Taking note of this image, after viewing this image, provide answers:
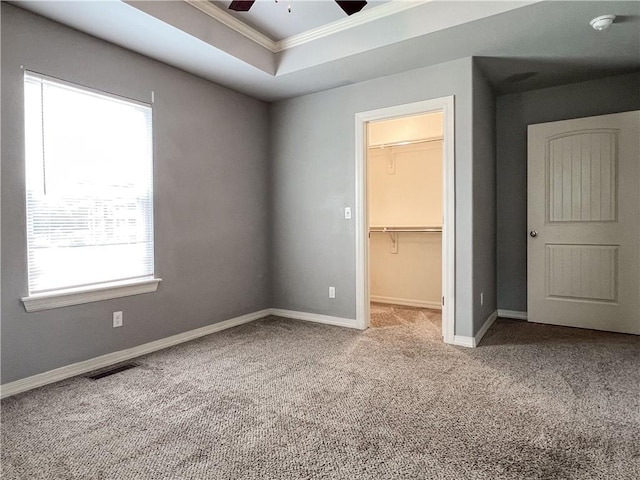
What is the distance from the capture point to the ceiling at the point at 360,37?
247 cm

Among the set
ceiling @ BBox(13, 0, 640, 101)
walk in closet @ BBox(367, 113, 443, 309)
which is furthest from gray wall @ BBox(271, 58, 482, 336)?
walk in closet @ BBox(367, 113, 443, 309)

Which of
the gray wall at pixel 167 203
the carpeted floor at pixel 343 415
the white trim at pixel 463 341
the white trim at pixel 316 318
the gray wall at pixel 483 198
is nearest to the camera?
the carpeted floor at pixel 343 415

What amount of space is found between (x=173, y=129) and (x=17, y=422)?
2.35 m

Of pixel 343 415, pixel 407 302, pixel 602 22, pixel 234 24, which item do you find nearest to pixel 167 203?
pixel 234 24

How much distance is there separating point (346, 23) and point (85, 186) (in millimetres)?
2326

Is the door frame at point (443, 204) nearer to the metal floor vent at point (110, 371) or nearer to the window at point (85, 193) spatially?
the window at point (85, 193)

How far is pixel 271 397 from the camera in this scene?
2.29 metres

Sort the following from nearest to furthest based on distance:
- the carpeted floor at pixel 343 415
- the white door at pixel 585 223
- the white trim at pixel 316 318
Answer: the carpeted floor at pixel 343 415, the white door at pixel 585 223, the white trim at pixel 316 318

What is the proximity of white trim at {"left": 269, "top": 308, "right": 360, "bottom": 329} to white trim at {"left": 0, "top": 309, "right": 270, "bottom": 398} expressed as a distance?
560 millimetres

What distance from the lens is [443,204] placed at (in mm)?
3324

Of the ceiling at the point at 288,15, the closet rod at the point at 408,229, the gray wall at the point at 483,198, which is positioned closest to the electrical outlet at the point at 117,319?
the ceiling at the point at 288,15

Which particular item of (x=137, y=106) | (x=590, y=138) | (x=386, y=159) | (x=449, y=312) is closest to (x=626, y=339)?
(x=449, y=312)

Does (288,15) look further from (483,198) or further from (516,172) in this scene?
(516,172)

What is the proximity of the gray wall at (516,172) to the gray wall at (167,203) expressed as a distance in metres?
2.65
